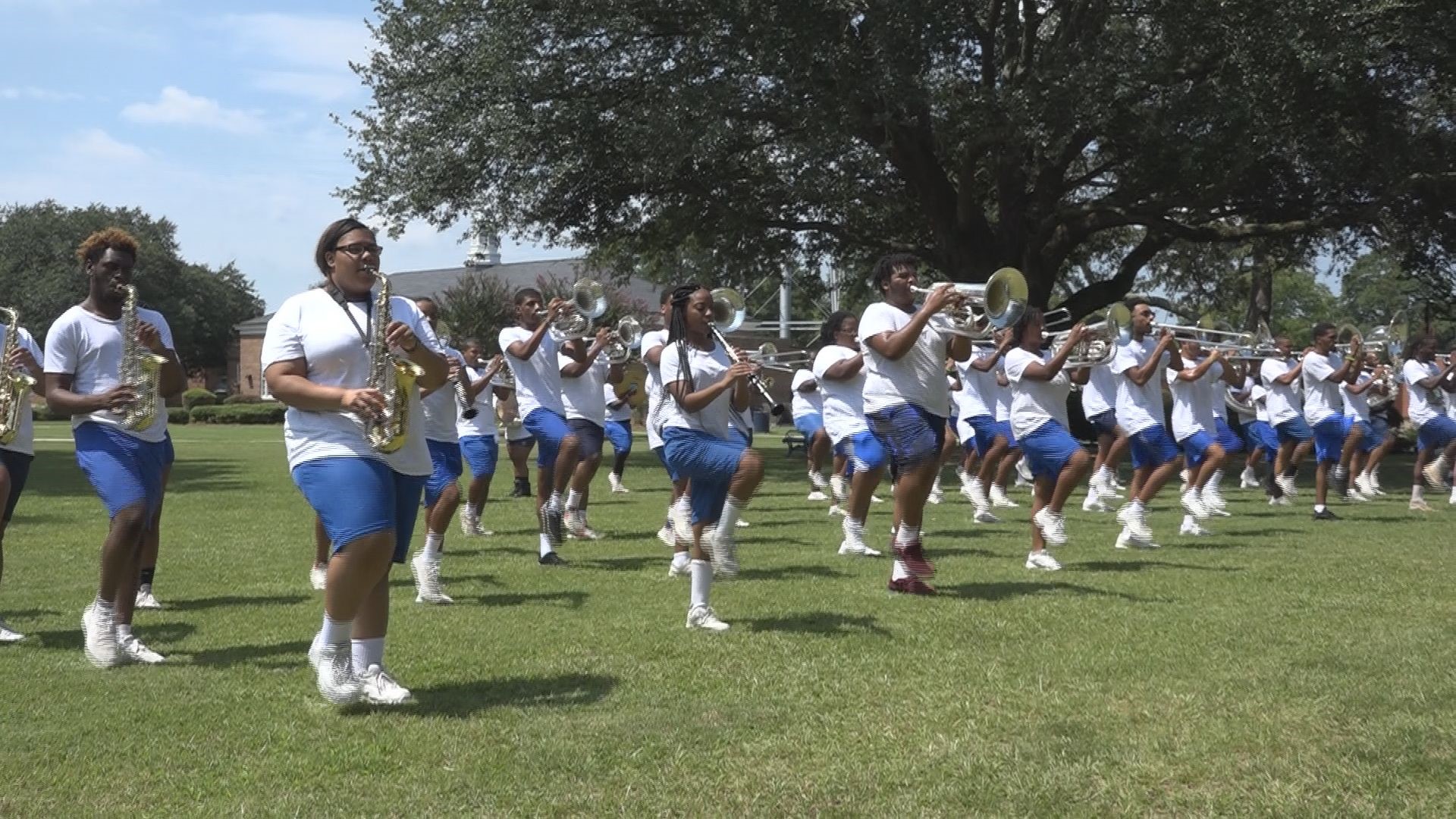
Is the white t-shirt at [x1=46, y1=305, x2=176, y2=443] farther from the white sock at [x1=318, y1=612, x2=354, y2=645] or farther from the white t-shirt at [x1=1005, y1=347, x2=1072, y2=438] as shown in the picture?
the white t-shirt at [x1=1005, y1=347, x2=1072, y2=438]

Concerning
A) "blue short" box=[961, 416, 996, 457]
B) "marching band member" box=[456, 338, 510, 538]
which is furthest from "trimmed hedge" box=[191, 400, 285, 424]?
"marching band member" box=[456, 338, 510, 538]

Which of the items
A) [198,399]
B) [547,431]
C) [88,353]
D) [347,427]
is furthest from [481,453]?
[198,399]

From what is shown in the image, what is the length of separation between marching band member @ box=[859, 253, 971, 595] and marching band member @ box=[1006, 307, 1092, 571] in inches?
59.4

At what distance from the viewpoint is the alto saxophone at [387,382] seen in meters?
5.47

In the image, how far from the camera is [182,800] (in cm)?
454

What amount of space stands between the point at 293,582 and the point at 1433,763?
7.25 metres

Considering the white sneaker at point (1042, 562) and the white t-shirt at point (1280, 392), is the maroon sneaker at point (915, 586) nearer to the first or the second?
the white sneaker at point (1042, 562)

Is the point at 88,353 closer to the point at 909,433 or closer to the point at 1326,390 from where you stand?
the point at 909,433

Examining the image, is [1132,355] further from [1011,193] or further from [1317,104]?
[1011,193]

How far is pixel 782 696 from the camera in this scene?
5.85 meters

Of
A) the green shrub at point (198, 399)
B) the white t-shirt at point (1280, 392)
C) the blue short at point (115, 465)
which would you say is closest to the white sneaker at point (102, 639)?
the blue short at point (115, 465)

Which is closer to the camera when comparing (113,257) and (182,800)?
(182,800)

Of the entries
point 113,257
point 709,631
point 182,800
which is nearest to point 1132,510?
point 709,631

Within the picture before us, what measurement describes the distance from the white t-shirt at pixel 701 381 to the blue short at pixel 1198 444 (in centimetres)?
651
